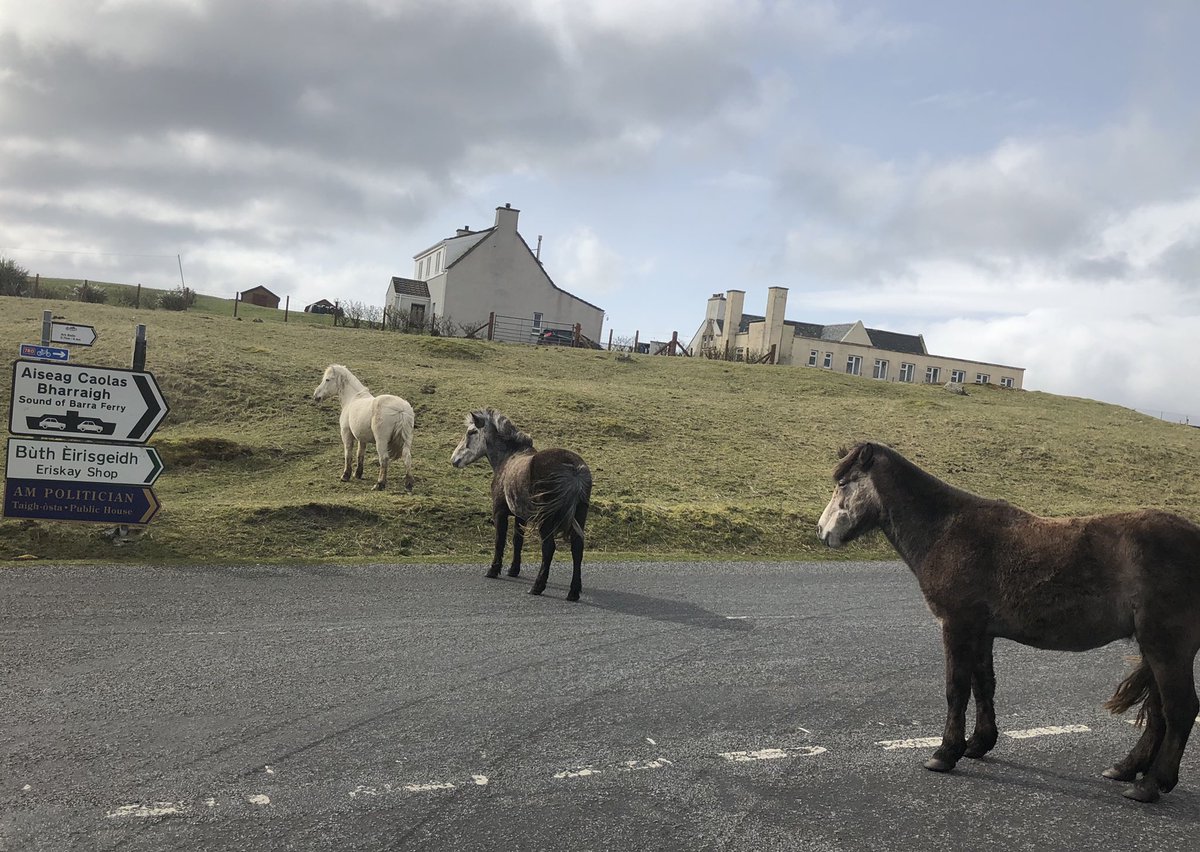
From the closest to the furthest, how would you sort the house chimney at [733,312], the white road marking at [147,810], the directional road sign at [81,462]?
1. the white road marking at [147,810]
2. the directional road sign at [81,462]
3. the house chimney at [733,312]

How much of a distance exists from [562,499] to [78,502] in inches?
246

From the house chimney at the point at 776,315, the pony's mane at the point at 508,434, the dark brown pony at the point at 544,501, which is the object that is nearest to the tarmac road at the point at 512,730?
the dark brown pony at the point at 544,501

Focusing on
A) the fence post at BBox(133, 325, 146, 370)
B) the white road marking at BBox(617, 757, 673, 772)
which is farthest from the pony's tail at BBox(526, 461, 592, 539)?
the fence post at BBox(133, 325, 146, 370)

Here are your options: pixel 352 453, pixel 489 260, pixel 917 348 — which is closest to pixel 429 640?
pixel 352 453

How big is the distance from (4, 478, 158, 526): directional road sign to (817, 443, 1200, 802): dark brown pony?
9.17m

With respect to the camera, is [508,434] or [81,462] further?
[508,434]

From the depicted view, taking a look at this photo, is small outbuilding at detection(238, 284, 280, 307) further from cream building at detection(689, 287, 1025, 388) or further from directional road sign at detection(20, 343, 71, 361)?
directional road sign at detection(20, 343, 71, 361)

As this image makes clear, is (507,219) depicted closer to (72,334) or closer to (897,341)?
(897,341)

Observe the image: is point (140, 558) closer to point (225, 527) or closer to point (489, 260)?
point (225, 527)

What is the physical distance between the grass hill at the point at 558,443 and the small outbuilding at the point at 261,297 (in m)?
67.9

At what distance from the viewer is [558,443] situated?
21.6 meters

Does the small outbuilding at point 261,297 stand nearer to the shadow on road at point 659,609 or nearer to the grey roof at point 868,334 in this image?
the grey roof at point 868,334

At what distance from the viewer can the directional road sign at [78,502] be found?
11188 mm

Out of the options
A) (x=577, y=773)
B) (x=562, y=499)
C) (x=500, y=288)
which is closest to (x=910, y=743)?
(x=577, y=773)
